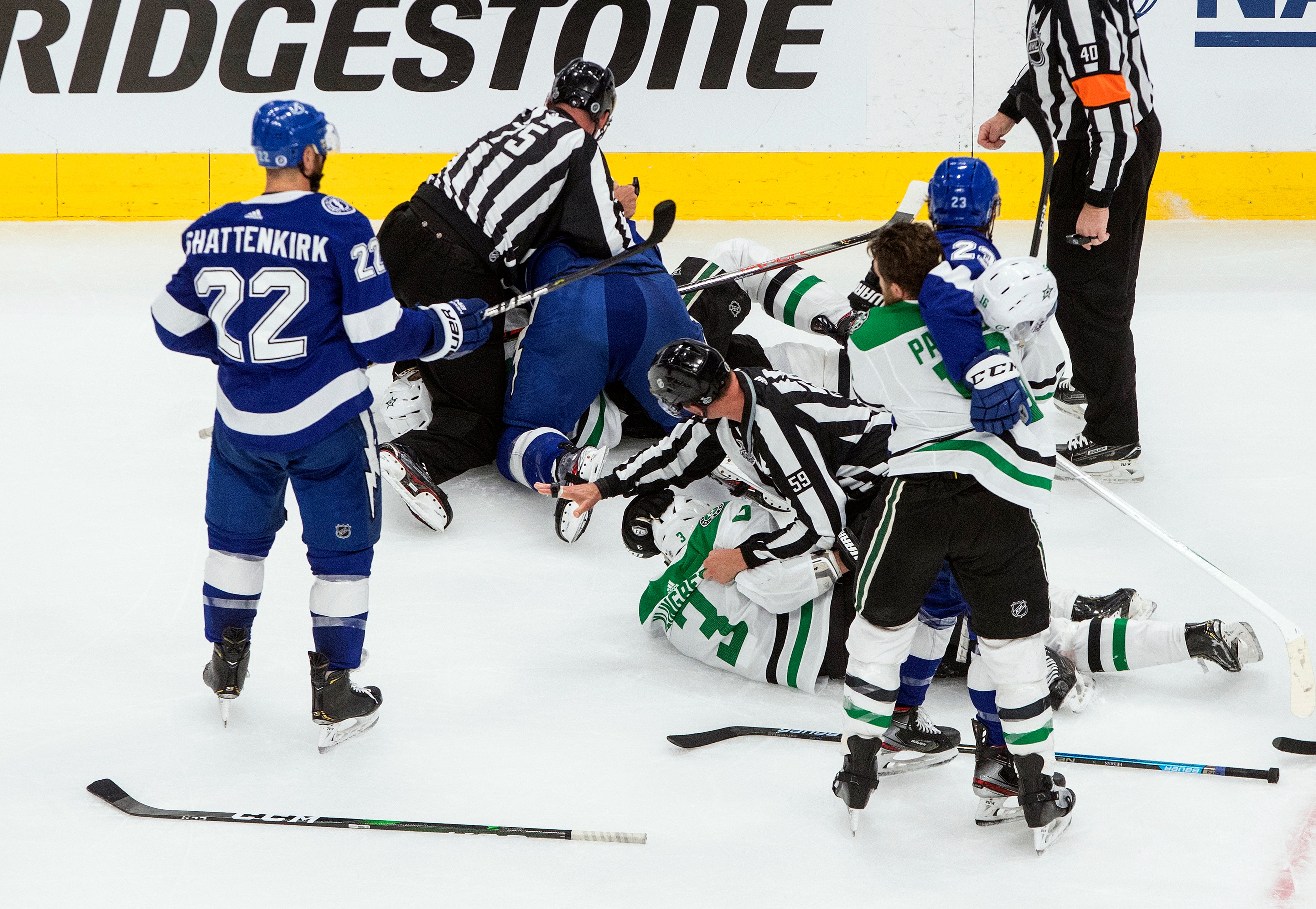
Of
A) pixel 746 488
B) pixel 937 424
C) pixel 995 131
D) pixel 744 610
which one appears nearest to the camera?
pixel 937 424

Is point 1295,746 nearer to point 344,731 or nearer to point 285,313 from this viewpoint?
point 344,731

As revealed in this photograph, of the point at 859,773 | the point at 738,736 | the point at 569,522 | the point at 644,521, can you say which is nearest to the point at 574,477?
the point at 569,522

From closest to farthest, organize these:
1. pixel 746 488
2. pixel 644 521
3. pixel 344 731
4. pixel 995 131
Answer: pixel 344 731 → pixel 746 488 → pixel 644 521 → pixel 995 131

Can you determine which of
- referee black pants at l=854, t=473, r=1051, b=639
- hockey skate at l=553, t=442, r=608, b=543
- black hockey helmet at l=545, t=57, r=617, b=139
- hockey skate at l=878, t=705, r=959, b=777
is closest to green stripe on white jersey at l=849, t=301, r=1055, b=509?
referee black pants at l=854, t=473, r=1051, b=639

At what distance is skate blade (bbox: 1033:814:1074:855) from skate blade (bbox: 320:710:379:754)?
120 centimetres

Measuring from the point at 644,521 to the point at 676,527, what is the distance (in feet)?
0.36

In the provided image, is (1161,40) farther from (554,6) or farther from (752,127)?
(554,6)

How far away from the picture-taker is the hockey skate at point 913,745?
240 cm

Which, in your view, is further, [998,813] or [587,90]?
[587,90]

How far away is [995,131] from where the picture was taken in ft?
12.6

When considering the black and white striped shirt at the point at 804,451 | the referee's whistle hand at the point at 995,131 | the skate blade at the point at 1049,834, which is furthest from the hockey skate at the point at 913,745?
the referee's whistle hand at the point at 995,131

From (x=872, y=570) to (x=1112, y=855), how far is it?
0.58 m

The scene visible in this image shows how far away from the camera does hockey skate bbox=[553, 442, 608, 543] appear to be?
332 cm

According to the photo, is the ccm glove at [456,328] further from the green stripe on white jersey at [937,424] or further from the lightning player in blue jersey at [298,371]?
the green stripe on white jersey at [937,424]
